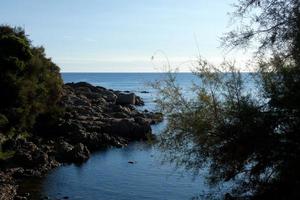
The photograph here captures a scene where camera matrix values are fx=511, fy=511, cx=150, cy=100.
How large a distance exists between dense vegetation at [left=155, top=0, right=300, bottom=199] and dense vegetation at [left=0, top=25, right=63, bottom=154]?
24.8 metres

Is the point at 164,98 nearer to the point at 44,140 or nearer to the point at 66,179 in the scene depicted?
the point at 66,179

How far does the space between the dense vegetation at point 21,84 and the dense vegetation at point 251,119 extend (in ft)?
81.5

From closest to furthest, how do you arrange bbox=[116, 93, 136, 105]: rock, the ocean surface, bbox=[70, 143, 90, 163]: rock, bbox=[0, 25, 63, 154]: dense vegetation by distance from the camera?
the ocean surface < bbox=[0, 25, 63, 154]: dense vegetation < bbox=[70, 143, 90, 163]: rock < bbox=[116, 93, 136, 105]: rock

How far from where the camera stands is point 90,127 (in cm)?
5894

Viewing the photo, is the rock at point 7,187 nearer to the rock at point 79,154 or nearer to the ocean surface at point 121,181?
the ocean surface at point 121,181

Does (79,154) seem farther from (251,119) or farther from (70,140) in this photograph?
(251,119)

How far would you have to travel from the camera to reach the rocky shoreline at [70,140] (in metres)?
38.9

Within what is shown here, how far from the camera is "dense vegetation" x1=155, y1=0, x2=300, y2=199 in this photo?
15016 mm

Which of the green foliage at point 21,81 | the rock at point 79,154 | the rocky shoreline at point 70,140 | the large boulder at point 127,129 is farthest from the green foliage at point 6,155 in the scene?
the large boulder at point 127,129

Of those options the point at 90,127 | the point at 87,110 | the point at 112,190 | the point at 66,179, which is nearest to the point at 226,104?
the point at 112,190

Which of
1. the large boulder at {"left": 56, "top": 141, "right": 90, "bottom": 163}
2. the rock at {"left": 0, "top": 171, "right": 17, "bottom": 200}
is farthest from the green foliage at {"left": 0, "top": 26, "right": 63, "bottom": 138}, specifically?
the rock at {"left": 0, "top": 171, "right": 17, "bottom": 200}

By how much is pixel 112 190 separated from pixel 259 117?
2059 cm

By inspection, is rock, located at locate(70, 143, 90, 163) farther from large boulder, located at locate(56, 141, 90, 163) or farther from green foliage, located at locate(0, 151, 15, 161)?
green foliage, located at locate(0, 151, 15, 161)

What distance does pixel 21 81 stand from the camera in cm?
4522
